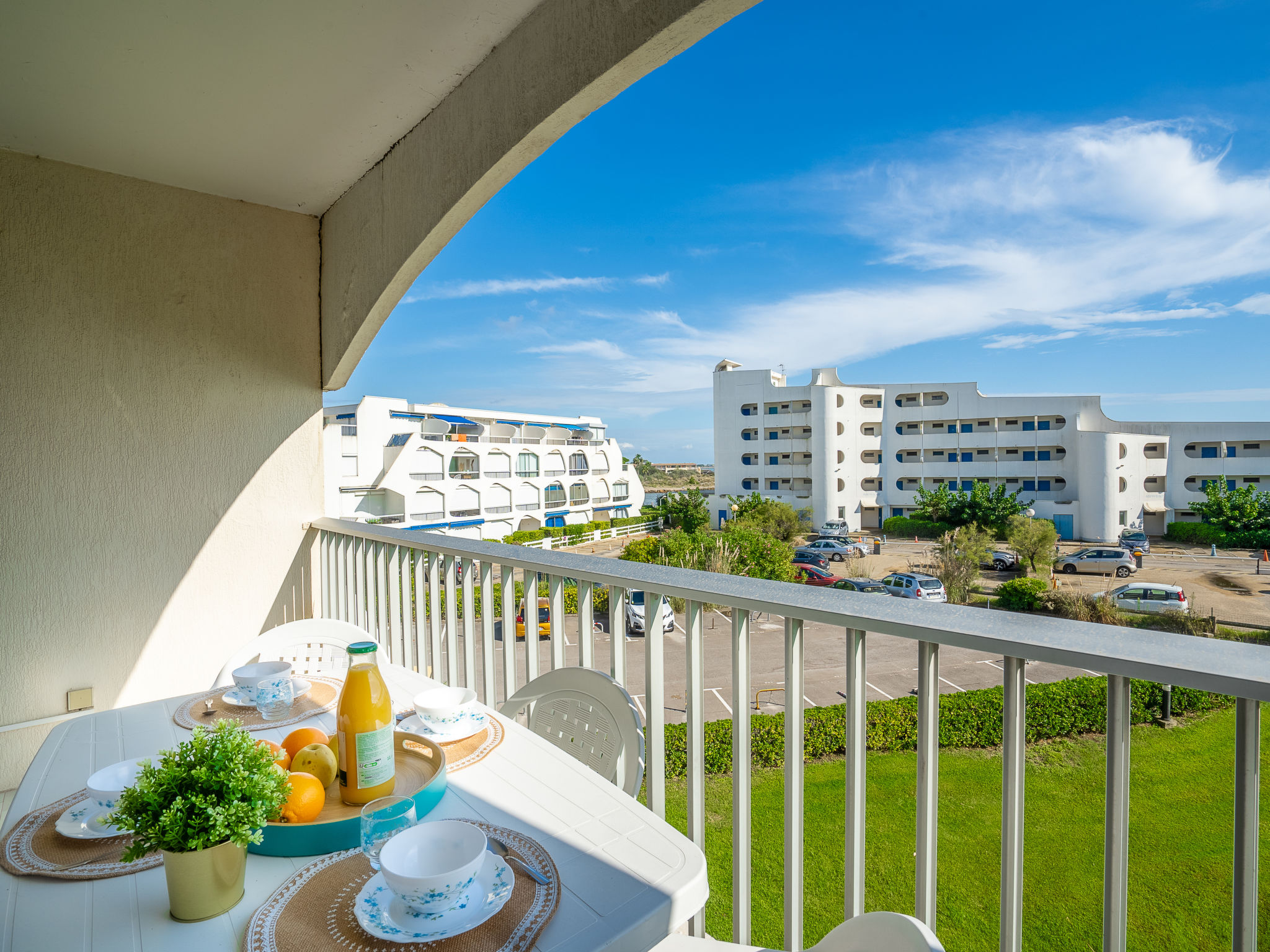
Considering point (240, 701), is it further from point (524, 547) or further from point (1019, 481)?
point (1019, 481)

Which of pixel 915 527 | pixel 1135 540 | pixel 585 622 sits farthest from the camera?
pixel 915 527

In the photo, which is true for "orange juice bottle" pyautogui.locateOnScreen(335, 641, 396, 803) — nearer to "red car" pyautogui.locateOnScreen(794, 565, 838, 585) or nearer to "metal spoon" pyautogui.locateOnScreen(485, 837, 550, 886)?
"metal spoon" pyautogui.locateOnScreen(485, 837, 550, 886)

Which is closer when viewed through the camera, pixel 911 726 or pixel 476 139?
pixel 476 139

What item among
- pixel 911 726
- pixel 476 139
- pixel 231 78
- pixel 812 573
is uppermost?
pixel 231 78

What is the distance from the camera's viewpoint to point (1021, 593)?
40.9 feet

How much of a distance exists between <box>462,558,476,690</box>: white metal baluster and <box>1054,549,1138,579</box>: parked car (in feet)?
58.1

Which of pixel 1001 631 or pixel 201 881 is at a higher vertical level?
pixel 1001 631

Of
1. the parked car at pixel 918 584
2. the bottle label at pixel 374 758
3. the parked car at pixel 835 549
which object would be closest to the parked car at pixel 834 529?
the parked car at pixel 835 549

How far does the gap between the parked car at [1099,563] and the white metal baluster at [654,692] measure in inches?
703

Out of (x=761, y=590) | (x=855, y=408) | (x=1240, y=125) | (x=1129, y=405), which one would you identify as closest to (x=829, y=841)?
(x=761, y=590)

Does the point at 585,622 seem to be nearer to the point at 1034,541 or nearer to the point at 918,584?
the point at 918,584

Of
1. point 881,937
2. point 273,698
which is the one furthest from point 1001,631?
point 273,698

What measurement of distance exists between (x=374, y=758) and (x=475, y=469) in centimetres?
2308

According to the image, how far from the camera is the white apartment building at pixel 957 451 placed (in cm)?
2173
